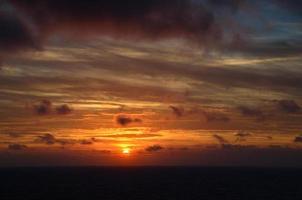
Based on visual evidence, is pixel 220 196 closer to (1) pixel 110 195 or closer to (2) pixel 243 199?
(2) pixel 243 199

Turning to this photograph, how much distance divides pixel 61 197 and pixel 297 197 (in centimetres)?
7109

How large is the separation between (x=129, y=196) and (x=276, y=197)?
45003mm

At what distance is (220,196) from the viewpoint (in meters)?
151

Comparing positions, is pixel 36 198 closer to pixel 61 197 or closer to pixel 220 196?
pixel 61 197

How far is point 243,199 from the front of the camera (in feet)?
462

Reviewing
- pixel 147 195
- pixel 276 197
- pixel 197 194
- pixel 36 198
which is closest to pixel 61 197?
pixel 36 198

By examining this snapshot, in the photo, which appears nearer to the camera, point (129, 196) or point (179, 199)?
point (179, 199)

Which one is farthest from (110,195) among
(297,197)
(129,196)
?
(297,197)

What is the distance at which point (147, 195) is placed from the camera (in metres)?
155

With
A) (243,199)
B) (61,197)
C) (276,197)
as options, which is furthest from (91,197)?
(276,197)

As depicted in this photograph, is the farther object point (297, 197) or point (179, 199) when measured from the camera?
point (297, 197)

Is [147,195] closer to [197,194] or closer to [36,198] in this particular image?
[197,194]

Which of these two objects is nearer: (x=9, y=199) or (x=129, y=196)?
(x=9, y=199)

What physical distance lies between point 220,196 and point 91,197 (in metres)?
39.4
